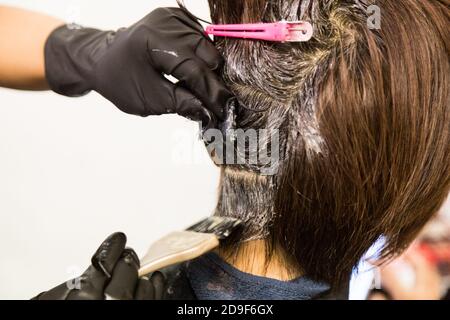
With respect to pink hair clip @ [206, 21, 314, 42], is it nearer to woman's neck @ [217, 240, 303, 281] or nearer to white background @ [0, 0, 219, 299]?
woman's neck @ [217, 240, 303, 281]

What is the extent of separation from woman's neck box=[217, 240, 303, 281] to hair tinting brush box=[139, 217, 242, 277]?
7 cm

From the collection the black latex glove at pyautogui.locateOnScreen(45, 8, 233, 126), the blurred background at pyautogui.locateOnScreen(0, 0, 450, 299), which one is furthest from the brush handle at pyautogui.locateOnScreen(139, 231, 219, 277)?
the blurred background at pyautogui.locateOnScreen(0, 0, 450, 299)

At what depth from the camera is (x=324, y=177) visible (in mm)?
944

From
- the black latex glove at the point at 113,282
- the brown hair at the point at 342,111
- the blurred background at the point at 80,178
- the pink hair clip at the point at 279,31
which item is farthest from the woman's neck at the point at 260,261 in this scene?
Answer: the blurred background at the point at 80,178

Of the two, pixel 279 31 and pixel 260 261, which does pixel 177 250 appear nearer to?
pixel 260 261

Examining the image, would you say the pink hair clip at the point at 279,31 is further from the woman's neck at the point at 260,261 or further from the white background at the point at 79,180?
the white background at the point at 79,180

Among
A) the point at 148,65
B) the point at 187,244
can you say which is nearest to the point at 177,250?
the point at 187,244

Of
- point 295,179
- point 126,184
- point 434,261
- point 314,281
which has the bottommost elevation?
point 434,261

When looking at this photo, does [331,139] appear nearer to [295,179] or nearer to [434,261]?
[295,179]

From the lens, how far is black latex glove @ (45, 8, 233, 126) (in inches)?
38.1

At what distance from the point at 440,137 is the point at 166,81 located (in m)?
0.57

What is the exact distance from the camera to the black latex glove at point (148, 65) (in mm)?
967

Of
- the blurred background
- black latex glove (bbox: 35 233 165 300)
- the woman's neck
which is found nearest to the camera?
black latex glove (bbox: 35 233 165 300)

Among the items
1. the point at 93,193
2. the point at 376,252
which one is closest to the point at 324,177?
Answer: the point at 376,252
